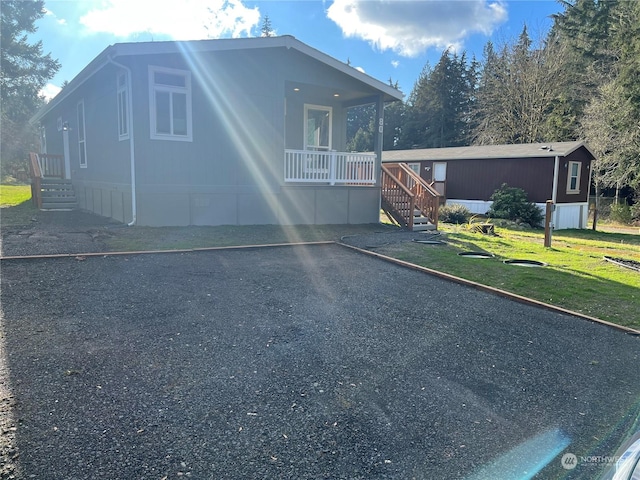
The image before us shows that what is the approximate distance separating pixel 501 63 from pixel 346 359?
114 feet

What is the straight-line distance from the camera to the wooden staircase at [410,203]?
40.1ft

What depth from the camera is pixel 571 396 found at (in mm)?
3168

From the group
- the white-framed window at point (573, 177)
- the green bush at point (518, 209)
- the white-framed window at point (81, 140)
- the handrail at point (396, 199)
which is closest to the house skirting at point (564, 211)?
the green bush at point (518, 209)

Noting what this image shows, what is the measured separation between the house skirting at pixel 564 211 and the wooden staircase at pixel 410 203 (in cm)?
975

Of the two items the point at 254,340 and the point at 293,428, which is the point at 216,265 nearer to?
the point at 254,340

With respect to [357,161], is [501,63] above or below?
above

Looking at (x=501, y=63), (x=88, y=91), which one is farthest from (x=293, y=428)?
(x=501, y=63)

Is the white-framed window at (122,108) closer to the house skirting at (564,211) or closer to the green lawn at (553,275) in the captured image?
the green lawn at (553,275)

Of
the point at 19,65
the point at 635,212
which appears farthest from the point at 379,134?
the point at 19,65

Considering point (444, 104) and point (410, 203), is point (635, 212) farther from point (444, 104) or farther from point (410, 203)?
point (444, 104)

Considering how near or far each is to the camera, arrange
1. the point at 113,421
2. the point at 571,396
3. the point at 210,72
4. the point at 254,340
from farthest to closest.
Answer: the point at 210,72
the point at 254,340
the point at 571,396
the point at 113,421

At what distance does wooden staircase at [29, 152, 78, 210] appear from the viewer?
13000 mm

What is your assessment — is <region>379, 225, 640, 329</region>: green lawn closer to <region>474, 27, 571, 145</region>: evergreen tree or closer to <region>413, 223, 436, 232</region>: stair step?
<region>413, 223, 436, 232</region>: stair step

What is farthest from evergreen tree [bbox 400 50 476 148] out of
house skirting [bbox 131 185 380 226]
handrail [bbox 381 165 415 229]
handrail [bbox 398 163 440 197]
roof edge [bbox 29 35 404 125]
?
house skirting [bbox 131 185 380 226]
